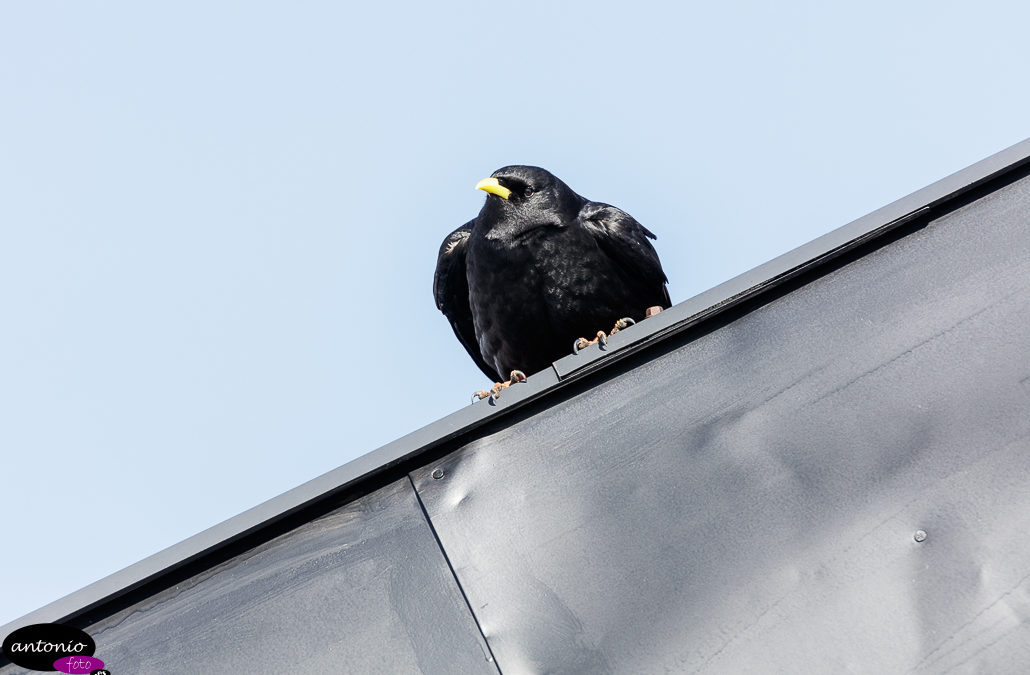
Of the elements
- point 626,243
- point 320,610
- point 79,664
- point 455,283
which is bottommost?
point 320,610

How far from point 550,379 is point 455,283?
13.9ft

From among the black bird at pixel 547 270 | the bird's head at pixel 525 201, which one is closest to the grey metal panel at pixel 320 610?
the black bird at pixel 547 270

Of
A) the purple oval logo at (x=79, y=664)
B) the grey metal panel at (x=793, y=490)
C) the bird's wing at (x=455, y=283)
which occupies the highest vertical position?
the bird's wing at (x=455, y=283)

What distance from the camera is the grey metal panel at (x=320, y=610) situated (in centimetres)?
357

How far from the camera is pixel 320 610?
3684 millimetres

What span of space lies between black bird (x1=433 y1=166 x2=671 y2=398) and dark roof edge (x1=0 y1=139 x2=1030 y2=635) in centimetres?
316

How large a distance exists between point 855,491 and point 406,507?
142cm

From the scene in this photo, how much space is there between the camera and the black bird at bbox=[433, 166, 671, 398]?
7160 millimetres

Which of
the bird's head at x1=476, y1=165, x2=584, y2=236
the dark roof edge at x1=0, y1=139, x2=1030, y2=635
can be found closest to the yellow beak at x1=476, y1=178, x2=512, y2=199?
the bird's head at x1=476, y1=165, x2=584, y2=236

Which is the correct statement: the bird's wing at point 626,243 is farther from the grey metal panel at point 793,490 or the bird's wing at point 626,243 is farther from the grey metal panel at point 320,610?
the grey metal panel at point 320,610

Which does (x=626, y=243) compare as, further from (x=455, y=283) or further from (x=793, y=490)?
(x=793, y=490)

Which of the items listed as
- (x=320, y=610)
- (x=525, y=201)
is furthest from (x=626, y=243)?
(x=320, y=610)

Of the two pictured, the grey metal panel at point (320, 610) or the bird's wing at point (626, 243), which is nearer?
the grey metal panel at point (320, 610)

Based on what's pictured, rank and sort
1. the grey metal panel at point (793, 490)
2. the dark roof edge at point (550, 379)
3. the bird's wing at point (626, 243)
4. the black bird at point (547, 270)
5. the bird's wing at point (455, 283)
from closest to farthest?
the grey metal panel at point (793, 490)
the dark roof edge at point (550, 379)
the black bird at point (547, 270)
the bird's wing at point (626, 243)
the bird's wing at point (455, 283)
